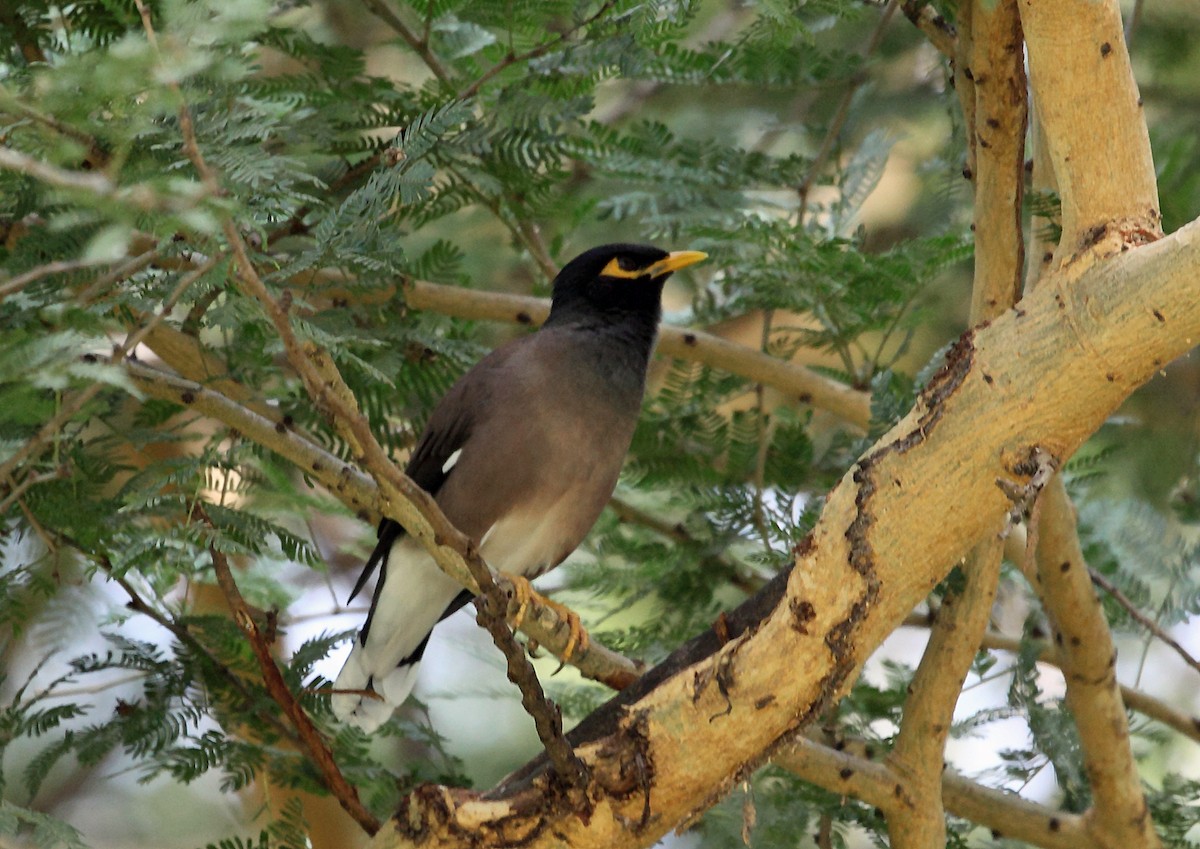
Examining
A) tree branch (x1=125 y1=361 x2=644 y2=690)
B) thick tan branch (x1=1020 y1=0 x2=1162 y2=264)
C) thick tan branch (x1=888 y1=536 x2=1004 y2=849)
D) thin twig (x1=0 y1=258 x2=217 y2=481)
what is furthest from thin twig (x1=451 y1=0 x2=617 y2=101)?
thick tan branch (x1=888 y1=536 x2=1004 y2=849)

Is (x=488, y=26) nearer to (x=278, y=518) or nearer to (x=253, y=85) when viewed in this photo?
(x=253, y=85)

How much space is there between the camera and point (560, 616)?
11.1ft

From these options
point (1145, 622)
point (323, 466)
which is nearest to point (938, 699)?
point (1145, 622)

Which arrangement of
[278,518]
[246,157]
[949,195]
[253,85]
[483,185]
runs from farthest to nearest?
[949,195] → [278,518] → [483,185] → [253,85] → [246,157]

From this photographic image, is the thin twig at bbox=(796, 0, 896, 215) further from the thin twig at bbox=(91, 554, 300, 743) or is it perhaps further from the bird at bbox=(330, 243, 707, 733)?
the thin twig at bbox=(91, 554, 300, 743)

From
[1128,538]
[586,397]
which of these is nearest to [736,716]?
[586,397]

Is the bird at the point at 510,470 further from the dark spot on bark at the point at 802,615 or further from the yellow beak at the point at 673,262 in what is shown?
the dark spot on bark at the point at 802,615

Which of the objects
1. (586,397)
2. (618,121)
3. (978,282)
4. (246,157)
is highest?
(618,121)

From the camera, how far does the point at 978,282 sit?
2.98m

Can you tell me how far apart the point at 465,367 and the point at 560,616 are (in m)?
1.03

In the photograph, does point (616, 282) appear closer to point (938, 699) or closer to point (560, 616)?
point (560, 616)

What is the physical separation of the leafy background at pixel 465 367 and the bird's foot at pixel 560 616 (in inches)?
21.8

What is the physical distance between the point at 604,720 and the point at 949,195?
8.46 ft

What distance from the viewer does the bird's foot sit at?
10.7ft
